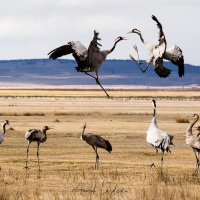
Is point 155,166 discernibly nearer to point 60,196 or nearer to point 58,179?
point 58,179

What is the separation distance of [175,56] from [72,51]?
1.73 m

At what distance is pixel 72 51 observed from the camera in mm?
12148

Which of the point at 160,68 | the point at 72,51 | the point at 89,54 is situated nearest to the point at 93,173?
the point at 72,51

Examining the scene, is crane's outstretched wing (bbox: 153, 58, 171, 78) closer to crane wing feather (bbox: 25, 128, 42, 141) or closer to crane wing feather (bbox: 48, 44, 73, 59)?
crane wing feather (bbox: 48, 44, 73, 59)

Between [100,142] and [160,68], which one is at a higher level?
[160,68]

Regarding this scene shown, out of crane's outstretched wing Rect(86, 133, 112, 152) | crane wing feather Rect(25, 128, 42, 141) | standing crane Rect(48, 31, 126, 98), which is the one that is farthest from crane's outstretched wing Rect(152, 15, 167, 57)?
crane wing feather Rect(25, 128, 42, 141)

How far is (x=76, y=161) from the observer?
23984 millimetres

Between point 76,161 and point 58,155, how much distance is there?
287 centimetres

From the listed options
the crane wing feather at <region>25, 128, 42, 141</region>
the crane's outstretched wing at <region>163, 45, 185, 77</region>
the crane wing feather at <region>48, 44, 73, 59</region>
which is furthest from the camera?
the crane wing feather at <region>25, 128, 42, 141</region>

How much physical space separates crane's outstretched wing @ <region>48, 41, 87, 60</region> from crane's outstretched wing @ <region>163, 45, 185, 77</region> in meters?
1.35

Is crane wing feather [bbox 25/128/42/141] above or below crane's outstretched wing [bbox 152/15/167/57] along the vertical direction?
below

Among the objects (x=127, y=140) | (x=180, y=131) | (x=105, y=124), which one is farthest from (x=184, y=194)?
(x=105, y=124)

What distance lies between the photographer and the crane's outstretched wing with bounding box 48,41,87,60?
11711 mm
